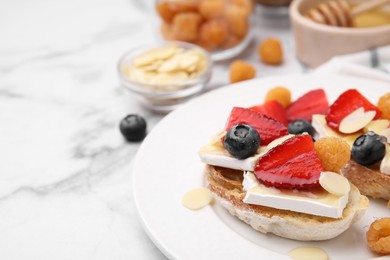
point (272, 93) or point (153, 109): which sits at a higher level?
point (272, 93)

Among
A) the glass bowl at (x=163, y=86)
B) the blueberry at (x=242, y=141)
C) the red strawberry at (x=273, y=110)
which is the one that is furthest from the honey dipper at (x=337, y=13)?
the blueberry at (x=242, y=141)

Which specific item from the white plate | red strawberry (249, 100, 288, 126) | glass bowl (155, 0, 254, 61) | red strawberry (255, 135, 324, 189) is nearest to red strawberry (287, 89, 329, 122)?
red strawberry (249, 100, 288, 126)

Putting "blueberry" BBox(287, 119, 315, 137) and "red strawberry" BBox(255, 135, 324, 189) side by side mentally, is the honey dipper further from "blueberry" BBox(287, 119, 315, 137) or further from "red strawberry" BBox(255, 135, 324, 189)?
"red strawberry" BBox(255, 135, 324, 189)

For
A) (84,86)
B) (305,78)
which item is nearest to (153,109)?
(84,86)

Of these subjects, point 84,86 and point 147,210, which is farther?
point 84,86

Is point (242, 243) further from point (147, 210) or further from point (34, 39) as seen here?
point (34, 39)

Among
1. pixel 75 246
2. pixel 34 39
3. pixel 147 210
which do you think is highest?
pixel 147 210

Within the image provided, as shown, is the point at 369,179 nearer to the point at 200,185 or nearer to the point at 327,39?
the point at 200,185

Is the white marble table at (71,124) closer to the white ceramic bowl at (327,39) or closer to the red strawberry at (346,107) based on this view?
the white ceramic bowl at (327,39)
